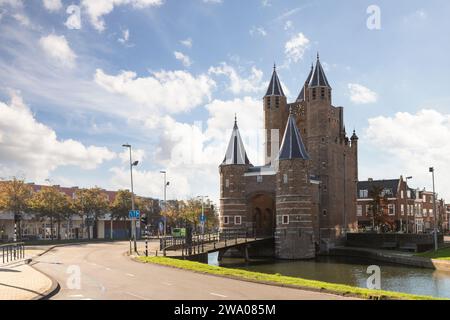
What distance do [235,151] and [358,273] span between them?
2640 centimetres

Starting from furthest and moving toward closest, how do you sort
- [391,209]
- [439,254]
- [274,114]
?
[391,209] < [274,114] < [439,254]

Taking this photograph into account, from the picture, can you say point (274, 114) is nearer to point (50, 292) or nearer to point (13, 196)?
point (13, 196)

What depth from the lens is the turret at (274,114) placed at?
7225 centimetres

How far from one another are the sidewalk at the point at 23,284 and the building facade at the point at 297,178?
1416 inches

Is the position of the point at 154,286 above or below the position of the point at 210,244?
above

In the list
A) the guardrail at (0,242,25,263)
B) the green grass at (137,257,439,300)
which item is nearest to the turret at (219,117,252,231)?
the guardrail at (0,242,25,263)

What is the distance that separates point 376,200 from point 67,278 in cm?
5871

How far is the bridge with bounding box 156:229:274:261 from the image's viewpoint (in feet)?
144

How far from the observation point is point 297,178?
58.1m

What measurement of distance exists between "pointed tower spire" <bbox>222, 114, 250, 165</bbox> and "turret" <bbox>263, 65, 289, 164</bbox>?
7435 millimetres

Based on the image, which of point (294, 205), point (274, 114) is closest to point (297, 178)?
point (294, 205)
